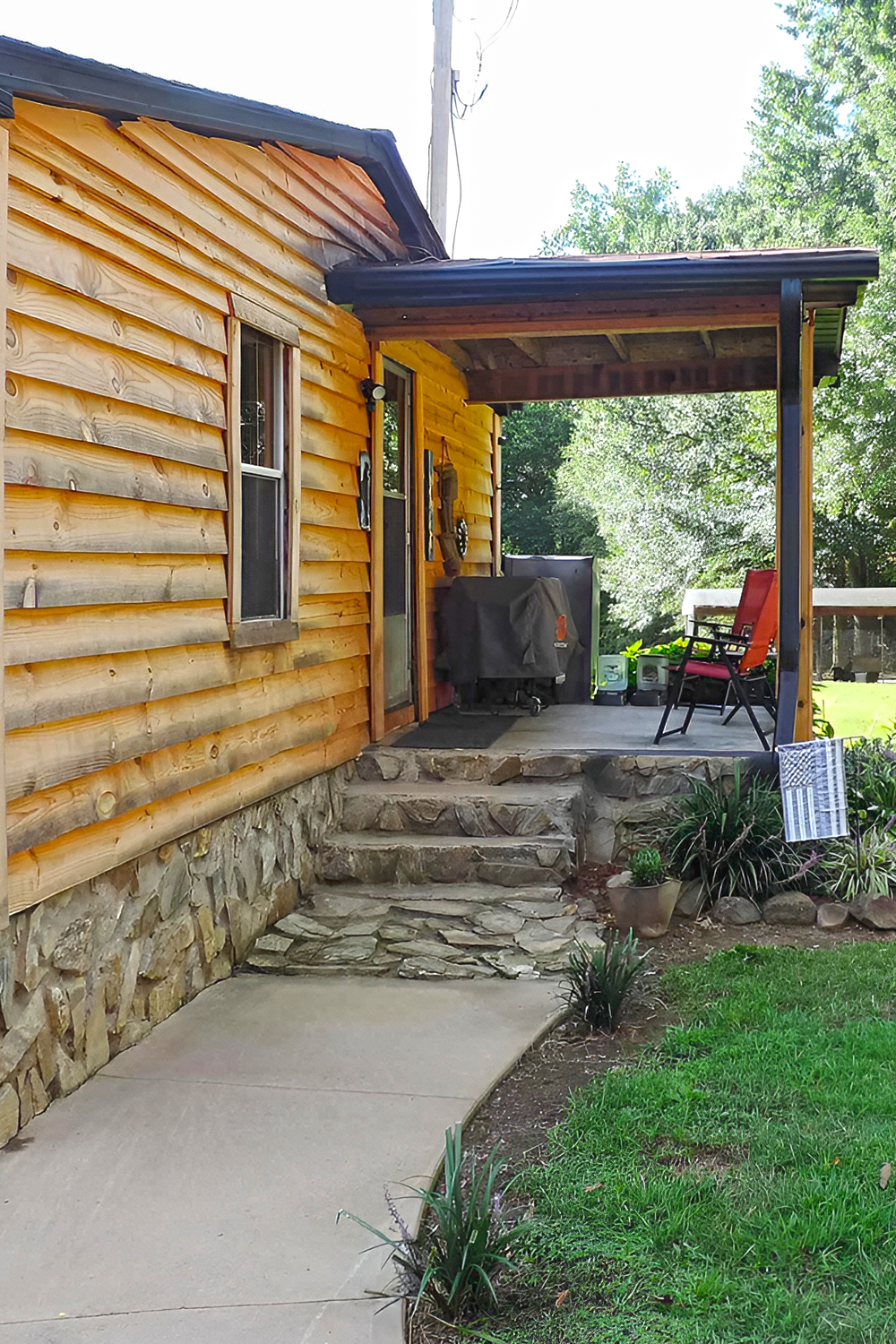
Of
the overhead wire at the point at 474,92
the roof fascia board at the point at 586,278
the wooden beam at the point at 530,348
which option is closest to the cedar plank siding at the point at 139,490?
the roof fascia board at the point at 586,278

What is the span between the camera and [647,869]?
521 centimetres

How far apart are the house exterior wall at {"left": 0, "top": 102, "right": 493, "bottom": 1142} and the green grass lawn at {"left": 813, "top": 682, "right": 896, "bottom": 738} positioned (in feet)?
18.3

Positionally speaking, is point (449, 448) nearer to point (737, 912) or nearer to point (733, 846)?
point (733, 846)

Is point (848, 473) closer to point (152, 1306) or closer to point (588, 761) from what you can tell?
point (588, 761)

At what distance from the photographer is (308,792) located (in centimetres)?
575

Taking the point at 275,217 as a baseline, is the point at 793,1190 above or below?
below

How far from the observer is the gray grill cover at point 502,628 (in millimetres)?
7840

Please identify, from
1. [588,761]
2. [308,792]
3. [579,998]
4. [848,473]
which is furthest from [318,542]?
[848,473]

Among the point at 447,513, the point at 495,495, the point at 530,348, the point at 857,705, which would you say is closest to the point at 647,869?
the point at 447,513

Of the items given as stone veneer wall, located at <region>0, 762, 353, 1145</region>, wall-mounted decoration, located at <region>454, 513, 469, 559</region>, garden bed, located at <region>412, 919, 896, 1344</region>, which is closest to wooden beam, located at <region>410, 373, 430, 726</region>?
wall-mounted decoration, located at <region>454, 513, 469, 559</region>

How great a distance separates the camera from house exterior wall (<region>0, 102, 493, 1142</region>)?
11.1ft

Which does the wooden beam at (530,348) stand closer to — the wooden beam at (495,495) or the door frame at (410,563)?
the door frame at (410,563)

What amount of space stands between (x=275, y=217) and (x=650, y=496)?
1856 centimetres

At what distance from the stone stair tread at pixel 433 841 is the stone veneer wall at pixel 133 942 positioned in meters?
0.26
